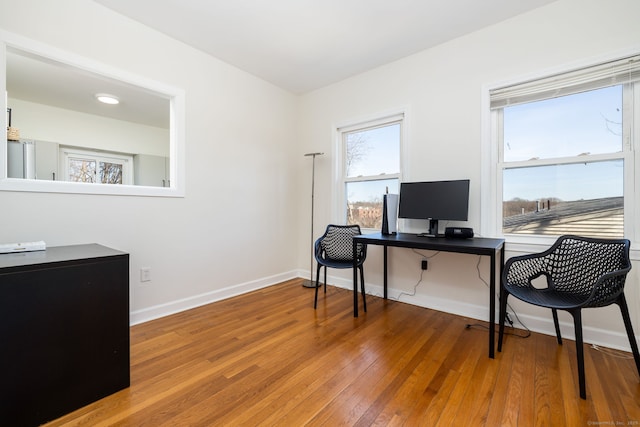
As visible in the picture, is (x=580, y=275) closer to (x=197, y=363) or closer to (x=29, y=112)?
(x=197, y=363)

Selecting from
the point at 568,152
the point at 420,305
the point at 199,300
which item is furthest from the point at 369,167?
the point at 199,300

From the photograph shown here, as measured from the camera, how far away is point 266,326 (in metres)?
2.34

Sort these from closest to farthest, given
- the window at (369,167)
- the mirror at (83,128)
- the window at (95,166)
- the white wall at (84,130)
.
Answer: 1. the mirror at (83,128)
2. the window at (369,167)
3. the white wall at (84,130)
4. the window at (95,166)

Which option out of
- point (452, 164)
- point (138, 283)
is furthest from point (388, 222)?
point (138, 283)

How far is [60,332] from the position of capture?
53.1 inches

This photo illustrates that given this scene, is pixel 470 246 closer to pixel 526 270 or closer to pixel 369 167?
pixel 526 270

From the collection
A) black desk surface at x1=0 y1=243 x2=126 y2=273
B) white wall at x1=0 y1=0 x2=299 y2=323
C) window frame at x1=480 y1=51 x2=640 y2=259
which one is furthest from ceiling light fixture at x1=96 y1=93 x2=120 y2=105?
window frame at x1=480 y1=51 x2=640 y2=259

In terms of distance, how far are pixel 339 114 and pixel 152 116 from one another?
129 inches

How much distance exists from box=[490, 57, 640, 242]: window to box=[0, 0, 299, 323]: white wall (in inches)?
99.3

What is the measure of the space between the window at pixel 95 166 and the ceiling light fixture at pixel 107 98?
1.19 metres

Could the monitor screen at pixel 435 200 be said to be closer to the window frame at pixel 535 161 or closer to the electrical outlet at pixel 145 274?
the window frame at pixel 535 161

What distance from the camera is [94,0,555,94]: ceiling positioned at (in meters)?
2.19

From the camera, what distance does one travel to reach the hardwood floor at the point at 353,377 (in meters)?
1.33

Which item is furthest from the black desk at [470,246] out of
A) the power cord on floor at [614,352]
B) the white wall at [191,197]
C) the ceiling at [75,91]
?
the ceiling at [75,91]
